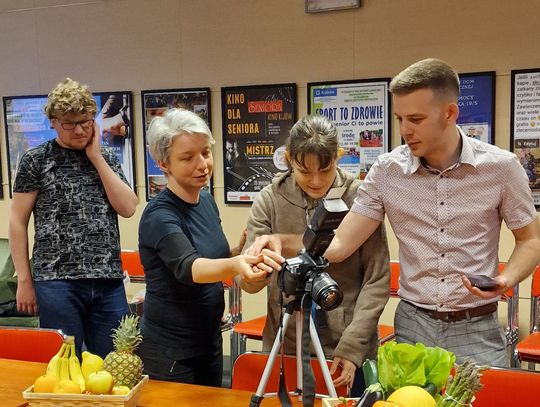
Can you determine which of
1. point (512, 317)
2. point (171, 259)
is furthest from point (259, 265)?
point (512, 317)

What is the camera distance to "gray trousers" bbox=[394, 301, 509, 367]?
189cm

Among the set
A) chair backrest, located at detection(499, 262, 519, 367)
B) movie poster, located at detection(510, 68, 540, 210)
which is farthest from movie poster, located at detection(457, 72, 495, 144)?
chair backrest, located at detection(499, 262, 519, 367)

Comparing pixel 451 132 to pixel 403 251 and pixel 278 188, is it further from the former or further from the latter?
pixel 278 188

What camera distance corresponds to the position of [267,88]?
409cm

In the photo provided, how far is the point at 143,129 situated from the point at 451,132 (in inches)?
117

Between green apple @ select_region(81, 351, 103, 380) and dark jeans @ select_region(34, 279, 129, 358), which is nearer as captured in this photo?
green apple @ select_region(81, 351, 103, 380)

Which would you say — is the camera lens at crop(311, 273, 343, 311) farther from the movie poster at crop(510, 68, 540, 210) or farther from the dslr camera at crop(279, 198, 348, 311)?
the movie poster at crop(510, 68, 540, 210)

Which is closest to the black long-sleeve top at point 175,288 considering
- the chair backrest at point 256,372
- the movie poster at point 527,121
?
the chair backrest at point 256,372

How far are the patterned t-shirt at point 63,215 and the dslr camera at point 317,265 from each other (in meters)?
1.46

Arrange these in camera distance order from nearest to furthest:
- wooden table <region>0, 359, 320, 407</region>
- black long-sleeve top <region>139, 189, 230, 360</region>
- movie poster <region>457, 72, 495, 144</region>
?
wooden table <region>0, 359, 320, 407</region> < black long-sleeve top <region>139, 189, 230, 360</region> < movie poster <region>457, 72, 495, 144</region>

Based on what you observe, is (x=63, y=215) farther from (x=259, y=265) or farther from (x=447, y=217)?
(x=447, y=217)

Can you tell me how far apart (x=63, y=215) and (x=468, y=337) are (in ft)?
5.53

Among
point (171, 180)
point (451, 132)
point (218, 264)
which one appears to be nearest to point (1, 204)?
point (171, 180)

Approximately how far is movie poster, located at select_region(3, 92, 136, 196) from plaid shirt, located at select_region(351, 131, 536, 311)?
115 inches
